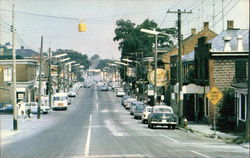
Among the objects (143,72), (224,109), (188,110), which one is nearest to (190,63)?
(188,110)

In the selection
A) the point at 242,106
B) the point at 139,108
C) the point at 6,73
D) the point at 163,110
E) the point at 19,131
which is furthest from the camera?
the point at 6,73

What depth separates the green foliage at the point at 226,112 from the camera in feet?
136

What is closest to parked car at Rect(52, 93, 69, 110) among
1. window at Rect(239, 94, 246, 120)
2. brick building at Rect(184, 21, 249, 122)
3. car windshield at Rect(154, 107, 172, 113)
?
brick building at Rect(184, 21, 249, 122)

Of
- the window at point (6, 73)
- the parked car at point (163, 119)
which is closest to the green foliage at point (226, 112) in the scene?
the parked car at point (163, 119)

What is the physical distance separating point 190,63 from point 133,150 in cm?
3918

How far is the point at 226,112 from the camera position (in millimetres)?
42719

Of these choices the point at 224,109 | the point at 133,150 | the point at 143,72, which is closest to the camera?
the point at 133,150

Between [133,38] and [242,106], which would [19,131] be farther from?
[133,38]

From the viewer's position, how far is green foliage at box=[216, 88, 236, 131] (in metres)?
41.4

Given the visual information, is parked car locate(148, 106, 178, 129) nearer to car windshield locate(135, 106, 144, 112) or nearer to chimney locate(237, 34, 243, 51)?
chimney locate(237, 34, 243, 51)

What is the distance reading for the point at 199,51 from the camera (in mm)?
51812

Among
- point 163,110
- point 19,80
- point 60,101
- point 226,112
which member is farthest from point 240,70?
point 19,80

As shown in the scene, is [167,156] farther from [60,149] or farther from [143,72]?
[143,72]

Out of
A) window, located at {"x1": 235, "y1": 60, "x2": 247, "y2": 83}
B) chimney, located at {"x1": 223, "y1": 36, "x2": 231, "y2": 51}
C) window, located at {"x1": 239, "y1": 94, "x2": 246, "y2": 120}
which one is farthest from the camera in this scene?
chimney, located at {"x1": 223, "y1": 36, "x2": 231, "y2": 51}
